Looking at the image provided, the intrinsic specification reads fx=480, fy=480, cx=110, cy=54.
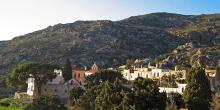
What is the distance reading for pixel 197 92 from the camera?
9275cm

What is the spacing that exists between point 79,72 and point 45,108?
61601 millimetres

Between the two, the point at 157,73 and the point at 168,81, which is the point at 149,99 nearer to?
the point at 168,81

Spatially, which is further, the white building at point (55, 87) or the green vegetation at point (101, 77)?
the white building at point (55, 87)

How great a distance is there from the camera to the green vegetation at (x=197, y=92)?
8769cm

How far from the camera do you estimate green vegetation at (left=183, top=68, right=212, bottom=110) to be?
87.7 m

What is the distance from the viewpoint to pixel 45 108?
322ft

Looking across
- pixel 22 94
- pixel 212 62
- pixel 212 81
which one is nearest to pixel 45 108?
pixel 22 94

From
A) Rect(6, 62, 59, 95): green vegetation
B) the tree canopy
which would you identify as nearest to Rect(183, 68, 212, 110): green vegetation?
the tree canopy

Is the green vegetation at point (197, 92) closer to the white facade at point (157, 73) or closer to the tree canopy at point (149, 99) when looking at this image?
the tree canopy at point (149, 99)

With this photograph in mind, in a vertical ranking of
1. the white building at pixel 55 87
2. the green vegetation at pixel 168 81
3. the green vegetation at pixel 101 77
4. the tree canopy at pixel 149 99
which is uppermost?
the tree canopy at pixel 149 99

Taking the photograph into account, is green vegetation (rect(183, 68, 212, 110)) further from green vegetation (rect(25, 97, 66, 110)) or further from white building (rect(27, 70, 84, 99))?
white building (rect(27, 70, 84, 99))

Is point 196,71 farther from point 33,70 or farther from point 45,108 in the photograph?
point 33,70

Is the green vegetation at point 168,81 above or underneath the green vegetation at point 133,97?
underneath

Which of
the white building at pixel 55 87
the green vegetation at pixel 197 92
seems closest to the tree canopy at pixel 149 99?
the green vegetation at pixel 197 92
